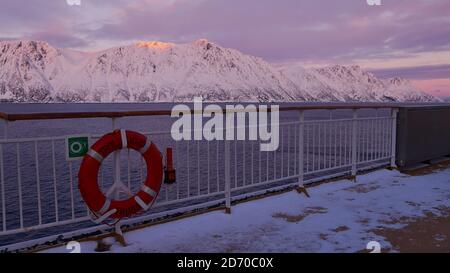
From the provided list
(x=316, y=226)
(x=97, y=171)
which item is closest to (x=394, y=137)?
(x=316, y=226)

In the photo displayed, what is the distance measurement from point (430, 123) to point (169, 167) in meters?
6.10

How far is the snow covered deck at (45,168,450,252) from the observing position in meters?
3.48

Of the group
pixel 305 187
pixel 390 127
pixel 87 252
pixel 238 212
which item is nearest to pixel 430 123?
pixel 390 127

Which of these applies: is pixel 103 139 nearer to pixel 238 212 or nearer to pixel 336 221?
pixel 238 212

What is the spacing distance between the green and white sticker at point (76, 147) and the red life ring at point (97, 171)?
7.1 inches

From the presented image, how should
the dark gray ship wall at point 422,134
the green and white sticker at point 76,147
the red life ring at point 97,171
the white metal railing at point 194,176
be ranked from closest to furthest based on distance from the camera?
1. the red life ring at point 97,171
2. the green and white sticker at point 76,147
3. the white metal railing at point 194,176
4. the dark gray ship wall at point 422,134

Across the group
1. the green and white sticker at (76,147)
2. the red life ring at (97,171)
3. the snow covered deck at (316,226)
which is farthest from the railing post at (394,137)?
the green and white sticker at (76,147)

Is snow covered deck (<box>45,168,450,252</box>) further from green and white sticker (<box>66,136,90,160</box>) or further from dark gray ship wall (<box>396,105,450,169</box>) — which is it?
dark gray ship wall (<box>396,105,450,169</box>)

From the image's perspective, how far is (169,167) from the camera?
12.9 feet

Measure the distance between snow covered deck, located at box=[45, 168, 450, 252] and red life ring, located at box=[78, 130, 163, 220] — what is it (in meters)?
0.35

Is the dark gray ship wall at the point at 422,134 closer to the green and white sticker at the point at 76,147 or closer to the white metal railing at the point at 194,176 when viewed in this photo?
the white metal railing at the point at 194,176

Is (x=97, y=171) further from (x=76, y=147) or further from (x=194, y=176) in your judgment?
(x=194, y=176)

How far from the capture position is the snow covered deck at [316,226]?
11.4 ft

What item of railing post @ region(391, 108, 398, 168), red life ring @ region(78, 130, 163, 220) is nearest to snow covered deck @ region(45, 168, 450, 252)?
red life ring @ region(78, 130, 163, 220)
